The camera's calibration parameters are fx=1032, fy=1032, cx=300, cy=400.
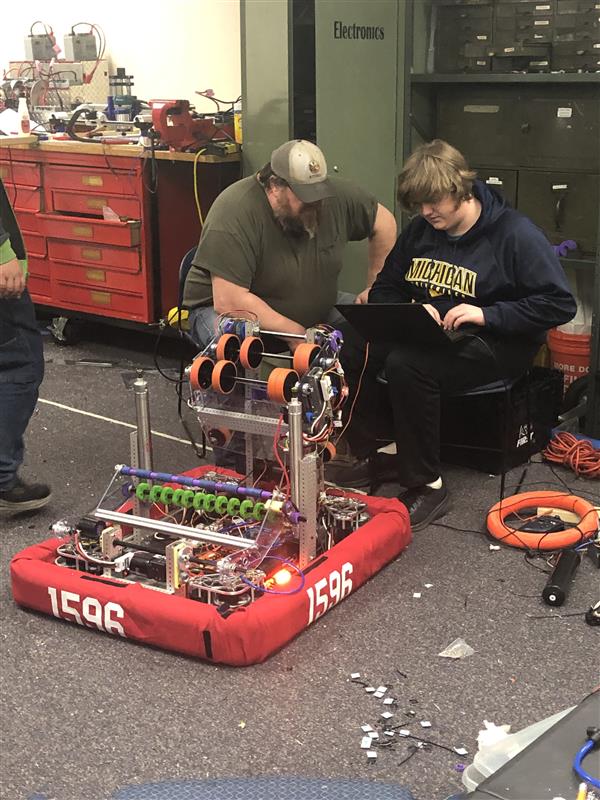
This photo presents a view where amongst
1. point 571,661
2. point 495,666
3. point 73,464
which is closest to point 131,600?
point 495,666

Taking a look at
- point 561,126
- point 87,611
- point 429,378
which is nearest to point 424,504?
point 429,378

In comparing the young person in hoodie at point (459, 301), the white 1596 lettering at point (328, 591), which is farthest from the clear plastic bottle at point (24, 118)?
the white 1596 lettering at point (328, 591)

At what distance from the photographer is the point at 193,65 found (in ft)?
17.1

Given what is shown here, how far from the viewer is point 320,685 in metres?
2.21

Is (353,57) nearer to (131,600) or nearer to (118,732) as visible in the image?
(131,600)

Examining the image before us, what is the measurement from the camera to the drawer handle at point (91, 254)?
15.0ft

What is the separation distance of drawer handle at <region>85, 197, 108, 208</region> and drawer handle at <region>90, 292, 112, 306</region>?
0.39 metres

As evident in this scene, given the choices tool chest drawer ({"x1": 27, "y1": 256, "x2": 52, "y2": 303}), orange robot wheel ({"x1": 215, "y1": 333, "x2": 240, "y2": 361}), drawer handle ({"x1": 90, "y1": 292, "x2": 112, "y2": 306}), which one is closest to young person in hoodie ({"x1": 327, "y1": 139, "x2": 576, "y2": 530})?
orange robot wheel ({"x1": 215, "y1": 333, "x2": 240, "y2": 361})

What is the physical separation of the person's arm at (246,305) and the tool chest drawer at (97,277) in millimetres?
1445

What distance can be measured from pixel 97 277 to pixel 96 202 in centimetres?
33

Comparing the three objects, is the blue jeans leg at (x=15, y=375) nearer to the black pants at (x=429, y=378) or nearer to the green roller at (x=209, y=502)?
the green roller at (x=209, y=502)

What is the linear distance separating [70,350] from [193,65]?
1599 millimetres

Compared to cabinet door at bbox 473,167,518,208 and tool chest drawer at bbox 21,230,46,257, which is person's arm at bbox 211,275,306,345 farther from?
tool chest drawer at bbox 21,230,46,257

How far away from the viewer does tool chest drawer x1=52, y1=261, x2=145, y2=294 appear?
14.7 ft
